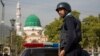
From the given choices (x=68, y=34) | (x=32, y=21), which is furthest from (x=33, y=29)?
(x=68, y=34)

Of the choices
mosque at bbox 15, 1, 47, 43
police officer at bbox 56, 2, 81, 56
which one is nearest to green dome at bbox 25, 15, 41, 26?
mosque at bbox 15, 1, 47, 43

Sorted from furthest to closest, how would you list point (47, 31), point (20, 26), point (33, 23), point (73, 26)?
point (20, 26) < point (33, 23) < point (47, 31) < point (73, 26)

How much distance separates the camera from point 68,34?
18.1 feet

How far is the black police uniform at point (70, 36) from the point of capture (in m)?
5.48

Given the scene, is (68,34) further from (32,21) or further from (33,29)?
(33,29)

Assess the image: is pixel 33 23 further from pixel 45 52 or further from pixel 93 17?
pixel 45 52

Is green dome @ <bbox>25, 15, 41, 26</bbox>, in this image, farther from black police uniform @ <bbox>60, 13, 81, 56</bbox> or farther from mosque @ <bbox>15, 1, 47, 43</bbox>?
black police uniform @ <bbox>60, 13, 81, 56</bbox>

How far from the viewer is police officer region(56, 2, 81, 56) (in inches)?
216

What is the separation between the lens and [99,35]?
5472cm

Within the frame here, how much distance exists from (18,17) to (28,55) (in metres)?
144

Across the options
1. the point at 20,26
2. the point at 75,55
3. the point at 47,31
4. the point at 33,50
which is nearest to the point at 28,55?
the point at 33,50

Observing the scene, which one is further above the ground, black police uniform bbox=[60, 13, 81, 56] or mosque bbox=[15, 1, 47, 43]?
black police uniform bbox=[60, 13, 81, 56]

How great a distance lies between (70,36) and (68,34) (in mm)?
57

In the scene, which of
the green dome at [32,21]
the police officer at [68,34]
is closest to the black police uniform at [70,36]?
the police officer at [68,34]
